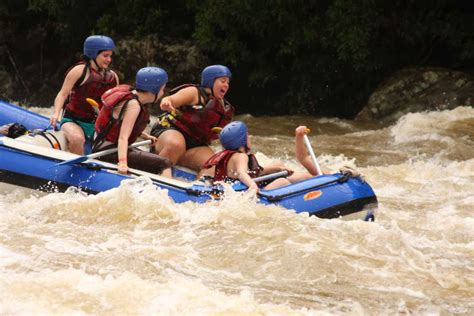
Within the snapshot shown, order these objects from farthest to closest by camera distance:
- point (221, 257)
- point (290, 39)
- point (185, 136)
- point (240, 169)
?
point (290, 39) → point (185, 136) → point (240, 169) → point (221, 257)

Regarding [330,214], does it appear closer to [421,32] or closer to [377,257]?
[377,257]

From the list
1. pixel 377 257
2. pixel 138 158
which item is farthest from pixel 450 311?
pixel 138 158

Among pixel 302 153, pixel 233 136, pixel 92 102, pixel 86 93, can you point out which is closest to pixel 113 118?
pixel 92 102

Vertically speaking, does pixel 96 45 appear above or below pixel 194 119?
above

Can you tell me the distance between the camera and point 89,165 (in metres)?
6.54

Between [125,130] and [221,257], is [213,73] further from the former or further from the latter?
[221,257]

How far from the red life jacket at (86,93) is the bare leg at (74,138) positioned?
0.48ft

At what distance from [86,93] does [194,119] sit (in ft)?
3.16

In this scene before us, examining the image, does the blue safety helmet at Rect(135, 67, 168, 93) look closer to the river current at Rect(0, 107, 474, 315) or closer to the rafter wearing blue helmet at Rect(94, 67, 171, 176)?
the rafter wearing blue helmet at Rect(94, 67, 171, 176)

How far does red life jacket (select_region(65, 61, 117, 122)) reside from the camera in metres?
7.33

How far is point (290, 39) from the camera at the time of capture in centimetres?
1341

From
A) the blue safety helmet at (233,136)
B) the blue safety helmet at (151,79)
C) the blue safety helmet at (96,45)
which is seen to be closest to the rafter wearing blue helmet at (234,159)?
the blue safety helmet at (233,136)

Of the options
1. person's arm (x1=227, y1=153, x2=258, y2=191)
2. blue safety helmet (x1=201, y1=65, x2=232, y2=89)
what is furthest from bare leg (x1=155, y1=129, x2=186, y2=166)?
person's arm (x1=227, y1=153, x2=258, y2=191)

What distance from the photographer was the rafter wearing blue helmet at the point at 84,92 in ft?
23.8
